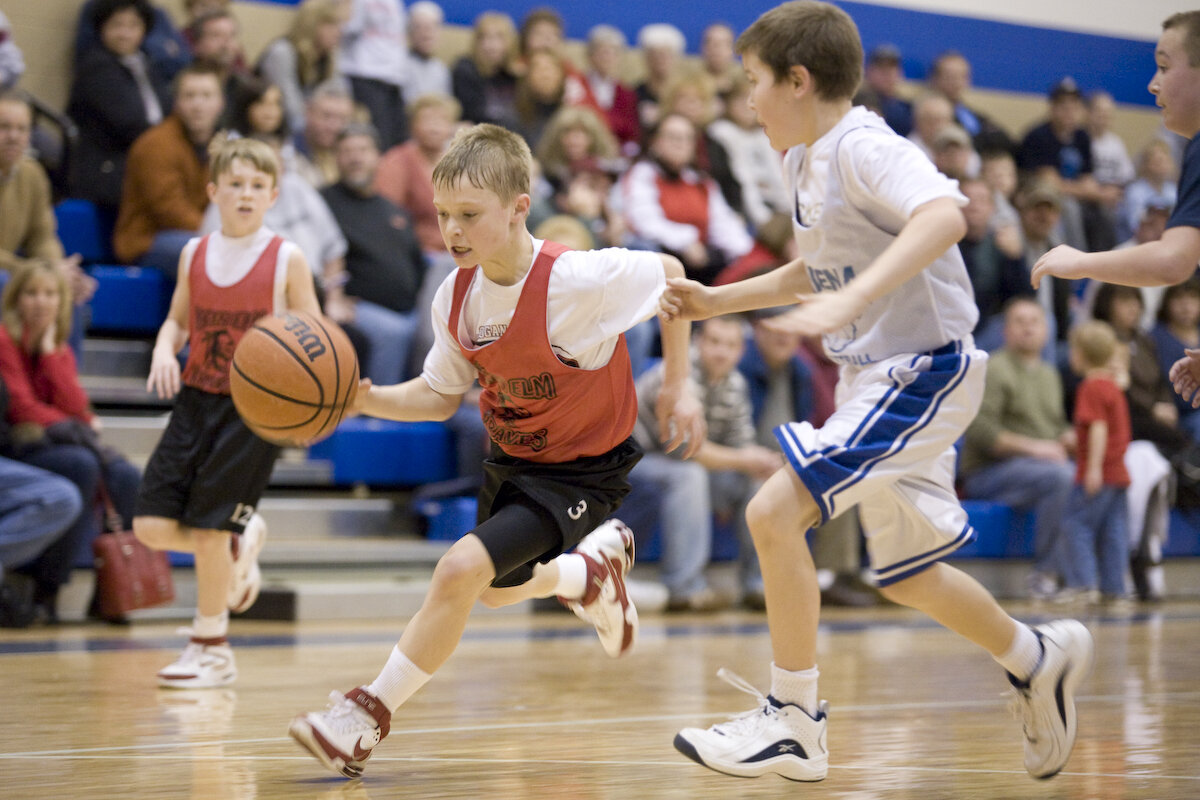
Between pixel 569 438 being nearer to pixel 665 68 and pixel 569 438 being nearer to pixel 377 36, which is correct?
pixel 377 36

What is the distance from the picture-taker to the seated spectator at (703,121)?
938cm

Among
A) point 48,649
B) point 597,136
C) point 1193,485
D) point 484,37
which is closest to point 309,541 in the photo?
point 48,649

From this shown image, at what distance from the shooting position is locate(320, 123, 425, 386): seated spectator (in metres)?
7.54

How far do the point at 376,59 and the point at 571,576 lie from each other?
611 centimetres

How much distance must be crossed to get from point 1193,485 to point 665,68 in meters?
4.65

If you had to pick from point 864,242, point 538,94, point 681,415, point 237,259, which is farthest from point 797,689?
point 538,94

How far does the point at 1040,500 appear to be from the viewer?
8273 millimetres

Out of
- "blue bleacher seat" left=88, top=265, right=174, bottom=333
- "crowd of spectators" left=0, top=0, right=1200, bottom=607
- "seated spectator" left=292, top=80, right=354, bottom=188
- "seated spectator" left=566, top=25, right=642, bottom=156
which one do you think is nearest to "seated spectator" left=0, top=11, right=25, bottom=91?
"crowd of spectators" left=0, top=0, right=1200, bottom=607

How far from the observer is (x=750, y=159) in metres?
9.97

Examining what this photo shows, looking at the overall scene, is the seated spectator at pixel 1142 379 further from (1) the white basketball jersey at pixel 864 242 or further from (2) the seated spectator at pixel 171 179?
(1) the white basketball jersey at pixel 864 242

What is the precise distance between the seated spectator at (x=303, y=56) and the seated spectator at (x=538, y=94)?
1272 mm

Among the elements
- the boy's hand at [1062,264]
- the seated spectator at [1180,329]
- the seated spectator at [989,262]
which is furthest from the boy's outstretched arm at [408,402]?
the seated spectator at [1180,329]

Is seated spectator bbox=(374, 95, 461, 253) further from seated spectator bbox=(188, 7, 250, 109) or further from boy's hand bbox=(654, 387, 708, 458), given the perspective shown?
boy's hand bbox=(654, 387, 708, 458)

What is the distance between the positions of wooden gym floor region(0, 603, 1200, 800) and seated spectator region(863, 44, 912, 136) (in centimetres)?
593
